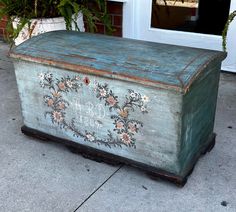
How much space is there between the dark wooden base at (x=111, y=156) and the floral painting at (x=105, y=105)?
62 mm

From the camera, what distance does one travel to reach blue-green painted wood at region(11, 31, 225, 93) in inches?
66.4

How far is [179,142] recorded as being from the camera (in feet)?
5.73

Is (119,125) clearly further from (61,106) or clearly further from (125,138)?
(61,106)

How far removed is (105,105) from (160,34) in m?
1.68

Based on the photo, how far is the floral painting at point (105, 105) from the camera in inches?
70.7

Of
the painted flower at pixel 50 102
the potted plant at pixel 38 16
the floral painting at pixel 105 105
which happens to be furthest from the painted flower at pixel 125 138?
the potted plant at pixel 38 16

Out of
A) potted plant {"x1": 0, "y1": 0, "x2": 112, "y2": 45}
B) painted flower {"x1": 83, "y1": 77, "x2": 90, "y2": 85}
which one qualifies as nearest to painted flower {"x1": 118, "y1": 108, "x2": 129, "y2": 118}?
painted flower {"x1": 83, "y1": 77, "x2": 90, "y2": 85}

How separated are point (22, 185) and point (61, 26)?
1.47 metres

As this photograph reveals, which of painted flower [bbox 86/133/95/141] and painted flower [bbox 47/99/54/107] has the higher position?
painted flower [bbox 47/99/54/107]

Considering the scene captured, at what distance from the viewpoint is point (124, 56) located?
1865mm

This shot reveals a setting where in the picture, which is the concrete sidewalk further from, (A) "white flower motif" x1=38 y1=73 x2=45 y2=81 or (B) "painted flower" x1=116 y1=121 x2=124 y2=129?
(A) "white flower motif" x1=38 y1=73 x2=45 y2=81

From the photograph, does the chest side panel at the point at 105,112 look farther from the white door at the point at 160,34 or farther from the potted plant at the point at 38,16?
the white door at the point at 160,34

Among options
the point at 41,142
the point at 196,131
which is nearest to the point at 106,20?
the point at 41,142

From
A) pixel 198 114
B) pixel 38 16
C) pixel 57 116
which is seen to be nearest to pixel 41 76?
pixel 57 116
